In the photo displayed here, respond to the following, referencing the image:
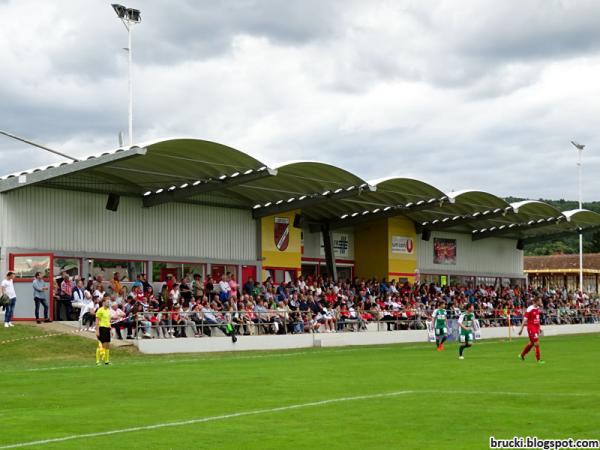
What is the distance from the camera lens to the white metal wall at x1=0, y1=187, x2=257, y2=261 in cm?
3400

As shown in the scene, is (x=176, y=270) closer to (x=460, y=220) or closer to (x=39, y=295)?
(x=39, y=295)

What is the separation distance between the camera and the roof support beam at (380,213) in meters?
48.1

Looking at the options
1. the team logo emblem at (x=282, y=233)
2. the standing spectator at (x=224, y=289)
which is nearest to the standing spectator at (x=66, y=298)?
the standing spectator at (x=224, y=289)

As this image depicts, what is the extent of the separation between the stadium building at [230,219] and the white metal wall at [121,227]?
1.7 inches

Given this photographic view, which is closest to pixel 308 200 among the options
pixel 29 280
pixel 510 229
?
pixel 29 280

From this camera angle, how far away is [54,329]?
31219mm

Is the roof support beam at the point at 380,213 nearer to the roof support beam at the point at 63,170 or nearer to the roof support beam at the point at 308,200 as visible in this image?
the roof support beam at the point at 308,200

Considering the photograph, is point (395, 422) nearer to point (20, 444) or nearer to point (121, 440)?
point (121, 440)

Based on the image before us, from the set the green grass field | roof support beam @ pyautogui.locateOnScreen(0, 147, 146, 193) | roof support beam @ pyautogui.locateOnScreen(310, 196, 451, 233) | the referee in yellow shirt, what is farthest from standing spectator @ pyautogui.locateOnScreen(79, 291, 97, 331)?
roof support beam @ pyautogui.locateOnScreen(310, 196, 451, 233)

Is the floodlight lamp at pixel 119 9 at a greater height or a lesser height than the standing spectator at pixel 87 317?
greater

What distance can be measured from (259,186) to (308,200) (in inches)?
100

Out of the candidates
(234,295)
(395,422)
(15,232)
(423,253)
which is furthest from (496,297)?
(395,422)

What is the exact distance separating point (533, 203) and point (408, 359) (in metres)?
28.2

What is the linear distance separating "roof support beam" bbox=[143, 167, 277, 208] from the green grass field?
9.98 metres
